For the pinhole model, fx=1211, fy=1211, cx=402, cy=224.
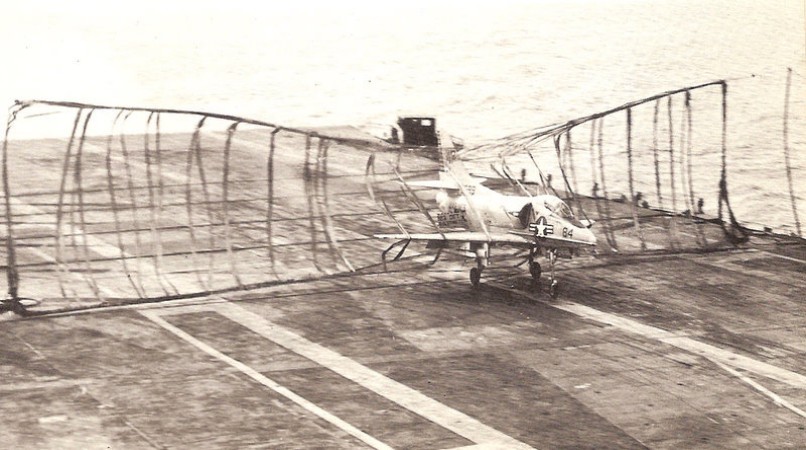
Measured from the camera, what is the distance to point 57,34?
46.5m

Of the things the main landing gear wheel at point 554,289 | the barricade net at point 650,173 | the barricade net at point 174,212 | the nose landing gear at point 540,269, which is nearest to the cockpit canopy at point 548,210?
the nose landing gear at point 540,269

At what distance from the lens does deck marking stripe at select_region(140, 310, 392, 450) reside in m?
28.7

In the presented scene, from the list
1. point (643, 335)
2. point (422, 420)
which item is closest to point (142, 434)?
point (422, 420)

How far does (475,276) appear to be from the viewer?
40.5 metres

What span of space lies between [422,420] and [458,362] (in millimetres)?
4295

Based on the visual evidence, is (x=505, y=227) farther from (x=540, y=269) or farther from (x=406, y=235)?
(x=406, y=235)

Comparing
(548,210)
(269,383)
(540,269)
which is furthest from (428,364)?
(540,269)

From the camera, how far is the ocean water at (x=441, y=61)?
44.7 m

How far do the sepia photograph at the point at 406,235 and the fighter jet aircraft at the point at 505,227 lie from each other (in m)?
0.09

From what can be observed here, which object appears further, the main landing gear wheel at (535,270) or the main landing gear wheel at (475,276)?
the main landing gear wheel at (475,276)

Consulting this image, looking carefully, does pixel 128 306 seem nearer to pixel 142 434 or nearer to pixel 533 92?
pixel 142 434

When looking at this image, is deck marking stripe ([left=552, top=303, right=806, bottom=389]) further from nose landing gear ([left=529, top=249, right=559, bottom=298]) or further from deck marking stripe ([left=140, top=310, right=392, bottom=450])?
deck marking stripe ([left=140, top=310, right=392, bottom=450])

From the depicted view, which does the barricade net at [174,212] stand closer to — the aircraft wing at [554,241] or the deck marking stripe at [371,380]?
the deck marking stripe at [371,380]

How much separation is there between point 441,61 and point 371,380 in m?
21.8
